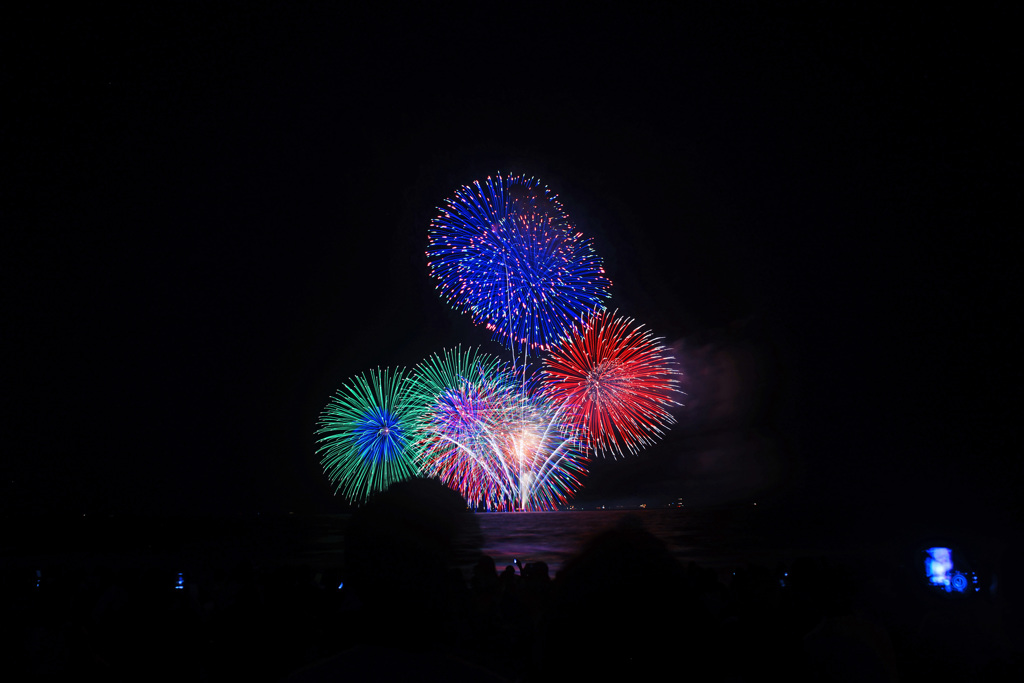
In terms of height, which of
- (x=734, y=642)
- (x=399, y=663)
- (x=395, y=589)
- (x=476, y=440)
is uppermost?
(x=476, y=440)

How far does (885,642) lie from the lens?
293 cm

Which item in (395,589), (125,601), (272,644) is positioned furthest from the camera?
(125,601)

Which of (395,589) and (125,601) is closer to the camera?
(395,589)

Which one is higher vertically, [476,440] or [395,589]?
[476,440]

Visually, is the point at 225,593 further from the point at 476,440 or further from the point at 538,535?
the point at 538,535

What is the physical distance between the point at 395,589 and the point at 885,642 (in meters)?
2.52

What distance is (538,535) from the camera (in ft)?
148

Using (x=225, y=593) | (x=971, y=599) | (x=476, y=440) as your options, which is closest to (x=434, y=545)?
(x=225, y=593)

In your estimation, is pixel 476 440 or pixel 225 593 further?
pixel 476 440

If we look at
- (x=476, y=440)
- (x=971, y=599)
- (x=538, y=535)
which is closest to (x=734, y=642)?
(x=971, y=599)

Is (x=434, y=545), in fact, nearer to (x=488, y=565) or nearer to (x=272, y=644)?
(x=272, y=644)

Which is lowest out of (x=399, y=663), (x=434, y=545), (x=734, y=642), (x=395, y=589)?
(x=734, y=642)

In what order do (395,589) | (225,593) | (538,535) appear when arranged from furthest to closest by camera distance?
(538,535), (225,593), (395,589)

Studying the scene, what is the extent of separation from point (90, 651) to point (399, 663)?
4.62m
